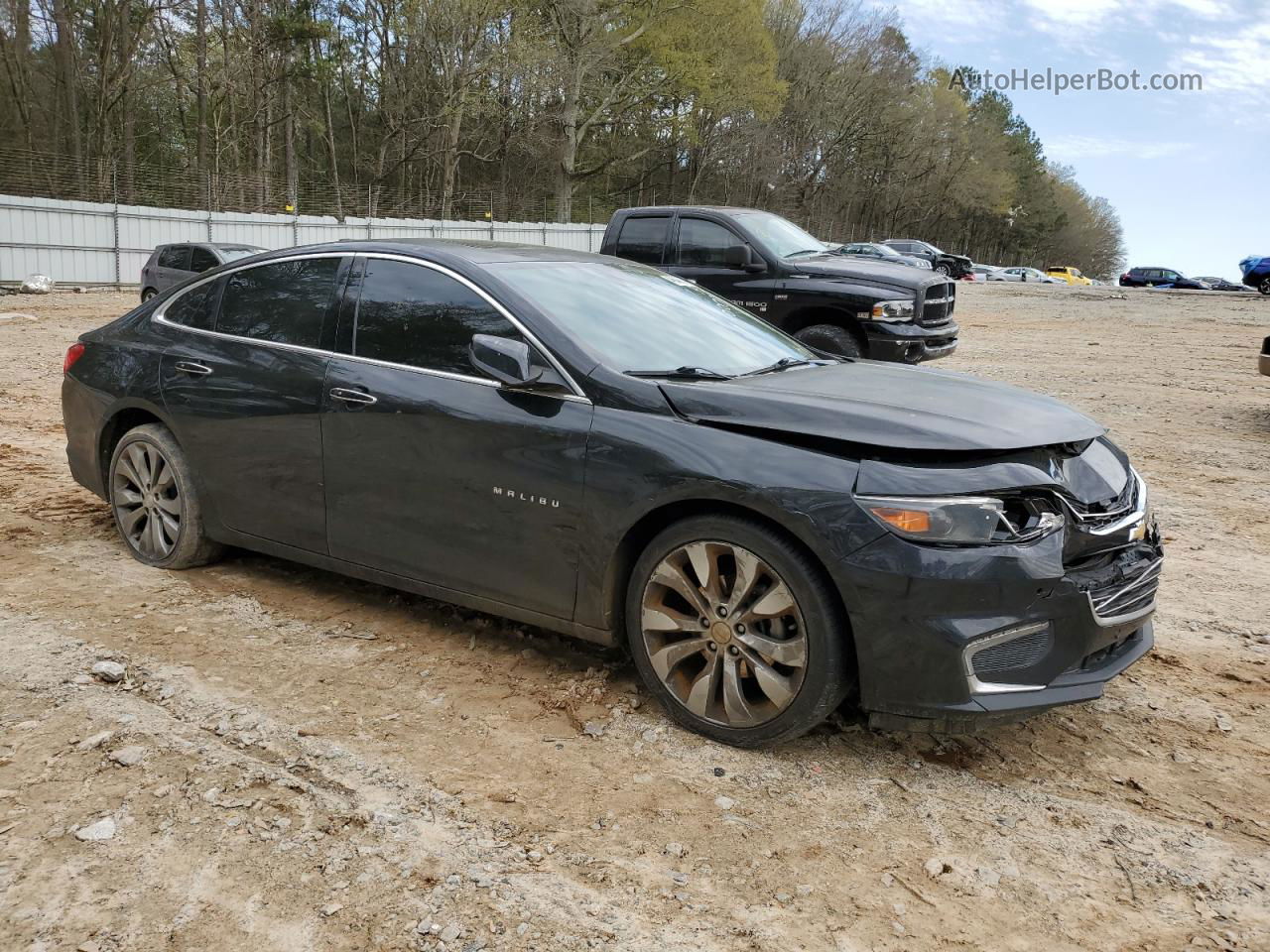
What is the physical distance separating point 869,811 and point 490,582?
1.54m

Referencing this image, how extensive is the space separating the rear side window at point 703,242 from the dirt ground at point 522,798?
6435mm

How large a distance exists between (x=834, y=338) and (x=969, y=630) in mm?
7117

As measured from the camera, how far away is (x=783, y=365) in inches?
167

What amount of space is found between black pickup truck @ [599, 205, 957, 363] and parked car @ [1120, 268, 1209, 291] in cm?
5040

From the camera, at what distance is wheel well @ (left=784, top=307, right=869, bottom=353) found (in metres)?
9.86

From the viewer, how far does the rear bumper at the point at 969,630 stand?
301cm

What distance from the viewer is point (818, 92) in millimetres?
59344

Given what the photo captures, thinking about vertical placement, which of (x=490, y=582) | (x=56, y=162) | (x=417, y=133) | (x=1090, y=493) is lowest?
(x=490, y=582)

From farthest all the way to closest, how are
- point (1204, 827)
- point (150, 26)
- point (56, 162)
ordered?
point (150, 26) → point (56, 162) → point (1204, 827)

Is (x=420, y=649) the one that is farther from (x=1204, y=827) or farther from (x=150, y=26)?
(x=150, y=26)

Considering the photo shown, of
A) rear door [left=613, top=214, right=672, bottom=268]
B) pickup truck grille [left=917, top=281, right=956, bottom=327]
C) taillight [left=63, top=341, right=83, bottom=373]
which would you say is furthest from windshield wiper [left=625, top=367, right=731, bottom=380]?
rear door [left=613, top=214, right=672, bottom=268]

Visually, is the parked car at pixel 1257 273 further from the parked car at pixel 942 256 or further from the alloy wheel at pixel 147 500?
the alloy wheel at pixel 147 500

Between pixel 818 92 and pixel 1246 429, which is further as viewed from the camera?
pixel 818 92

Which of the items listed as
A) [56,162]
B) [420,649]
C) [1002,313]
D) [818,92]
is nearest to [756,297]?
[420,649]
